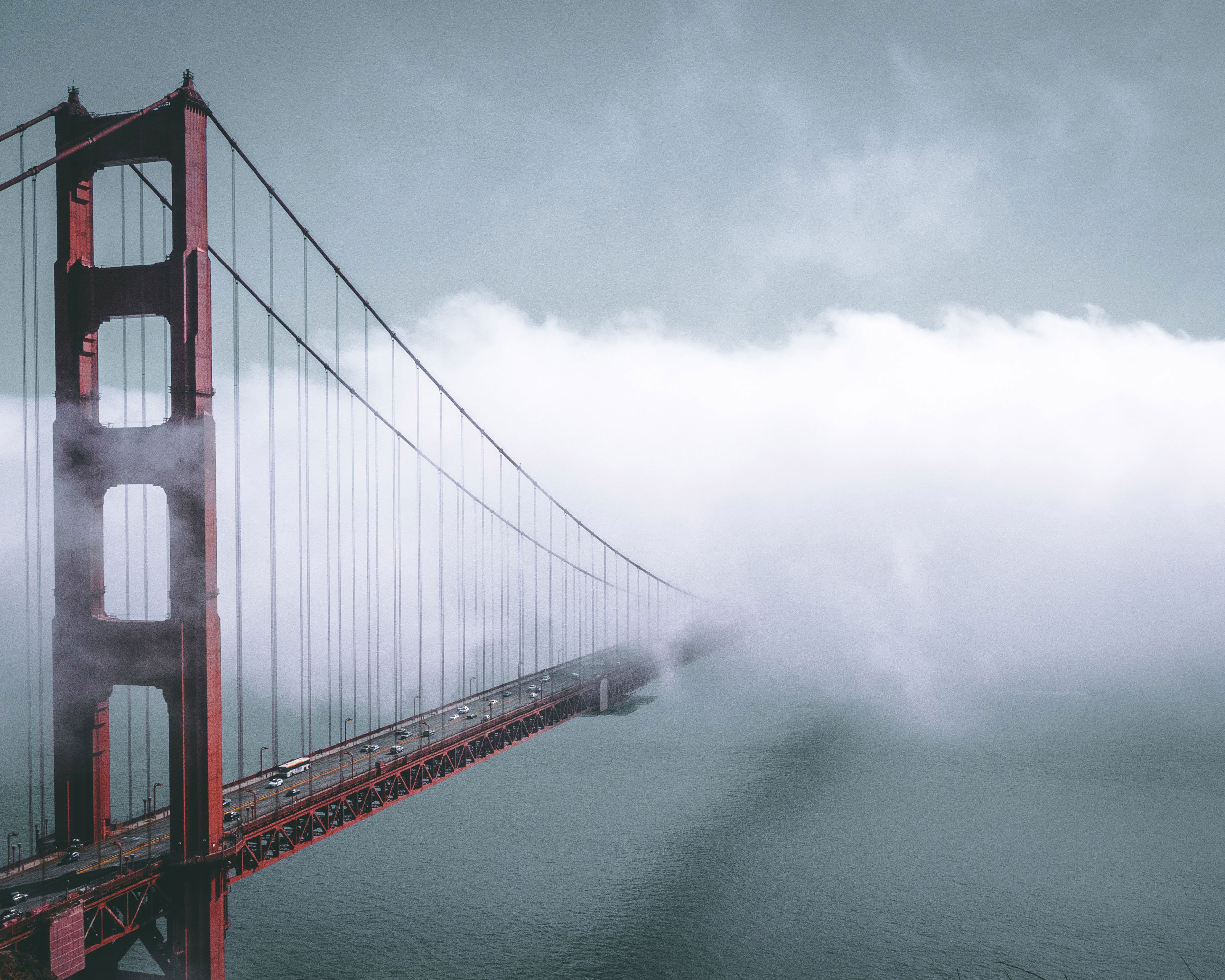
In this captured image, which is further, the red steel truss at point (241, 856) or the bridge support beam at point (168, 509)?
the bridge support beam at point (168, 509)

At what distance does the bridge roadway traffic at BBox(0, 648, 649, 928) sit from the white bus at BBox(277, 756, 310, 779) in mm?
221

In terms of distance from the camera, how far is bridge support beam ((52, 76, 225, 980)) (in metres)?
25.2

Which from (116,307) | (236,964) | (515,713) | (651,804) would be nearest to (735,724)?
(651,804)

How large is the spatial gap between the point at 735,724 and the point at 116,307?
268 ft

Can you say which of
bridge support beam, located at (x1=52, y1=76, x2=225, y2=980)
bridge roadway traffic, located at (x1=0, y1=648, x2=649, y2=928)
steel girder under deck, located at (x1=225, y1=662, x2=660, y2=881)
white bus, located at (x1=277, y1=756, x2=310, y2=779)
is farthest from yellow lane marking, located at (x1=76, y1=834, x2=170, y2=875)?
white bus, located at (x1=277, y1=756, x2=310, y2=779)

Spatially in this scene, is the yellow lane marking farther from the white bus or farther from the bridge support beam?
the white bus

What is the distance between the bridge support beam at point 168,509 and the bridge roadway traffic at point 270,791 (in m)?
1.38

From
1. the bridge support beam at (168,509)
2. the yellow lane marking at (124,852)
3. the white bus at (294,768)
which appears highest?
the bridge support beam at (168,509)

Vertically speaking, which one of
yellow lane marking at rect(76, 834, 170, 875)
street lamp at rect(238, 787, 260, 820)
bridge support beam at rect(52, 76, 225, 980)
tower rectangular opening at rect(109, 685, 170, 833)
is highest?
bridge support beam at rect(52, 76, 225, 980)

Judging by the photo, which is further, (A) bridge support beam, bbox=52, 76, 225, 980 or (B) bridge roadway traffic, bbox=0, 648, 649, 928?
(A) bridge support beam, bbox=52, 76, 225, 980

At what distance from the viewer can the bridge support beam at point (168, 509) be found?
25.2m

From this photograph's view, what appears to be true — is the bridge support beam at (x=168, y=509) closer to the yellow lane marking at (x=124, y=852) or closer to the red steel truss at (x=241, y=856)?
the red steel truss at (x=241, y=856)

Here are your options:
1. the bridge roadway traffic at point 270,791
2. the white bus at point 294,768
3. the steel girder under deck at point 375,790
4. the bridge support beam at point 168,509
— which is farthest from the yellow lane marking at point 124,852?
the white bus at point 294,768

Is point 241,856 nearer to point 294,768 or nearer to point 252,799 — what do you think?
point 252,799
